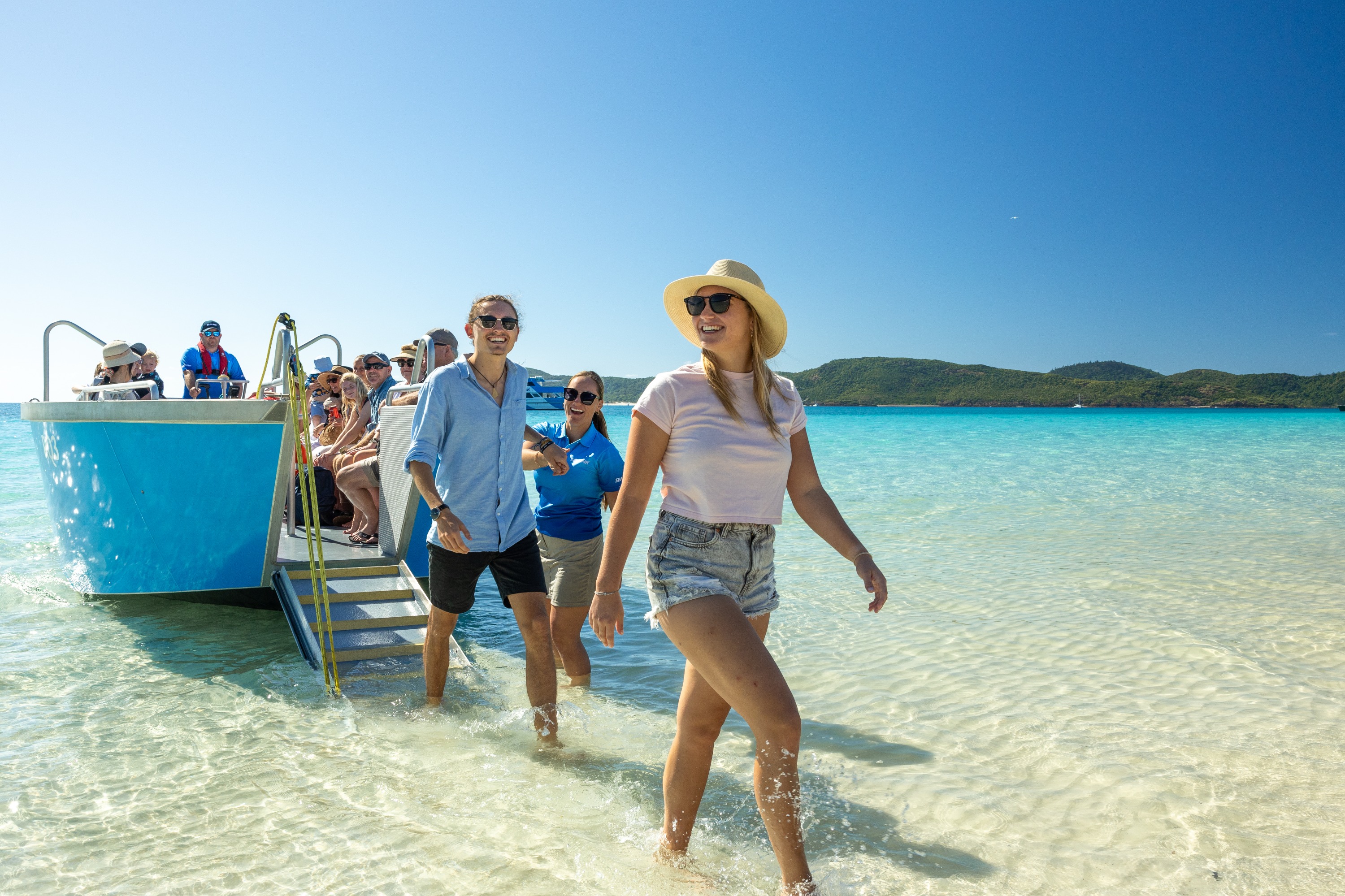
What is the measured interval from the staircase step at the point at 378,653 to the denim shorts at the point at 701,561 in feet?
10.3

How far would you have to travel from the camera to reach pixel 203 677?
512 centimetres

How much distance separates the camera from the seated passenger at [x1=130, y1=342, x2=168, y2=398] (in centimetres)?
766

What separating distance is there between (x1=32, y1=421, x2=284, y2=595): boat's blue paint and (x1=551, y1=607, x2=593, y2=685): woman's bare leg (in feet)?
8.02

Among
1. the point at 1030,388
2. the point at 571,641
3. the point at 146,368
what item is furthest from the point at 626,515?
the point at 1030,388

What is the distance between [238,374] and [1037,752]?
8732 mm

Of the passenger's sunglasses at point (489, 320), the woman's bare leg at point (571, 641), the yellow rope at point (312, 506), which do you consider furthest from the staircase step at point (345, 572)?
the passenger's sunglasses at point (489, 320)

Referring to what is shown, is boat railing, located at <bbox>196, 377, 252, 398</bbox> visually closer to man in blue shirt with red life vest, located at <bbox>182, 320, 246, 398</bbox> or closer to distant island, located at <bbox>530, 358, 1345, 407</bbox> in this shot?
man in blue shirt with red life vest, located at <bbox>182, 320, 246, 398</bbox>

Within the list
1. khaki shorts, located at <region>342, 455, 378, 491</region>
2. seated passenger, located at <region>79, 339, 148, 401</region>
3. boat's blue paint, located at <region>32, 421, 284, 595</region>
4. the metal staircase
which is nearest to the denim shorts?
the metal staircase

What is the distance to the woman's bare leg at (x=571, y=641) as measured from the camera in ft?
15.7

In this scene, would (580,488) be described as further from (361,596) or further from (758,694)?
(758,694)

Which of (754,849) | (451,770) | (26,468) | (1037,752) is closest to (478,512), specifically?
(451,770)

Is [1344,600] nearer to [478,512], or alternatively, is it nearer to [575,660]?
[575,660]

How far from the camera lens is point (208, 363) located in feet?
26.6

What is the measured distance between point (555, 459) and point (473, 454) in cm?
60
